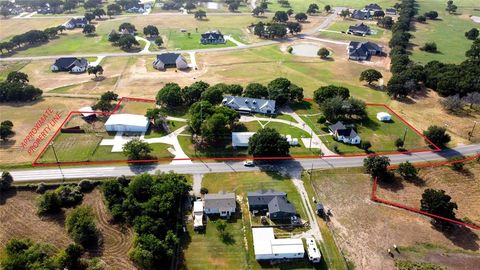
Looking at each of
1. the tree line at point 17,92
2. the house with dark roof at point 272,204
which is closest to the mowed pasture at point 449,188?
the house with dark roof at point 272,204

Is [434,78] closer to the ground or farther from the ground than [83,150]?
farther from the ground

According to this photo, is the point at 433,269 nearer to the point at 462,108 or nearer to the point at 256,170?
the point at 256,170

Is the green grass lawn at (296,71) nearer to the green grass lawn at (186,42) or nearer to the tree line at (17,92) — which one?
the green grass lawn at (186,42)

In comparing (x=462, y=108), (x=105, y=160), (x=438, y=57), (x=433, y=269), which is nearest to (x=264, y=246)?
(x=433, y=269)

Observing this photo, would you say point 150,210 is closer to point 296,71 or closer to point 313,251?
point 313,251

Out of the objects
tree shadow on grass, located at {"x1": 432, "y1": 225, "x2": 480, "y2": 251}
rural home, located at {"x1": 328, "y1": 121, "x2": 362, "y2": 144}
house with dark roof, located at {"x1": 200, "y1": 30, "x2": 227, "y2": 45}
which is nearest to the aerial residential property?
tree shadow on grass, located at {"x1": 432, "y1": 225, "x2": 480, "y2": 251}

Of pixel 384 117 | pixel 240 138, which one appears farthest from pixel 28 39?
pixel 384 117

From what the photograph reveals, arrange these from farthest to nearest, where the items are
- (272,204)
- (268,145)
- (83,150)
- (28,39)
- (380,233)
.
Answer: (28,39) → (83,150) → (268,145) → (272,204) → (380,233)
